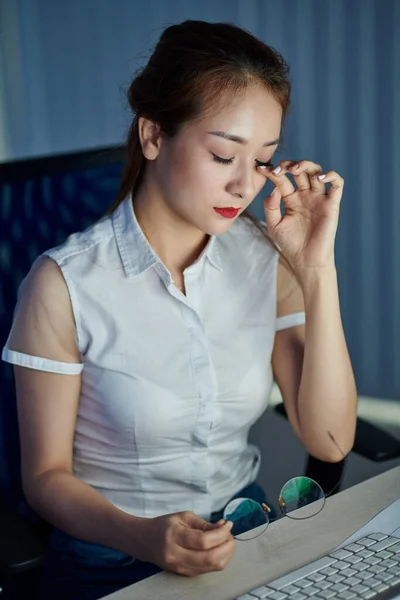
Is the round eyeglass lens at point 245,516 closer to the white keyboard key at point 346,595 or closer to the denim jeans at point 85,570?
the white keyboard key at point 346,595

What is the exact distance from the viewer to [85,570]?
54.4 inches

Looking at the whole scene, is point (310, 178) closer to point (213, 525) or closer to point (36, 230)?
point (36, 230)

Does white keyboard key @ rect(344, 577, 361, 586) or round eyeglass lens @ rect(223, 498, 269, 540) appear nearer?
white keyboard key @ rect(344, 577, 361, 586)

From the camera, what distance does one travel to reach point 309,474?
1.45m

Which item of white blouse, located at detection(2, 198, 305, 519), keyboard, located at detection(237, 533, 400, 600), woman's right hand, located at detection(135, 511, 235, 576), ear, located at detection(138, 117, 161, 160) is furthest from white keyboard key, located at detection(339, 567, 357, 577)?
ear, located at detection(138, 117, 161, 160)

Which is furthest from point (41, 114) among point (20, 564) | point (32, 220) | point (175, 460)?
point (20, 564)

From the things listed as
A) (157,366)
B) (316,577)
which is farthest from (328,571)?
(157,366)

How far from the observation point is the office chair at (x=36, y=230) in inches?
57.0

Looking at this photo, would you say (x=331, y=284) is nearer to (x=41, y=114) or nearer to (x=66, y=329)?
(x=66, y=329)

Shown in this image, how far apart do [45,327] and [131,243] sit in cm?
20

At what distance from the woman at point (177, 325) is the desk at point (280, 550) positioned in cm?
24

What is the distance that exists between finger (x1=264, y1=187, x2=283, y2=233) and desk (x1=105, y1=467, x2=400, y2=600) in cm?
48

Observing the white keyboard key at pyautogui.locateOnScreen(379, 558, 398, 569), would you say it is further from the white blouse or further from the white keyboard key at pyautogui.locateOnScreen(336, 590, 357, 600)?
the white blouse

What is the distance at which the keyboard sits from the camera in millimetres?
909
